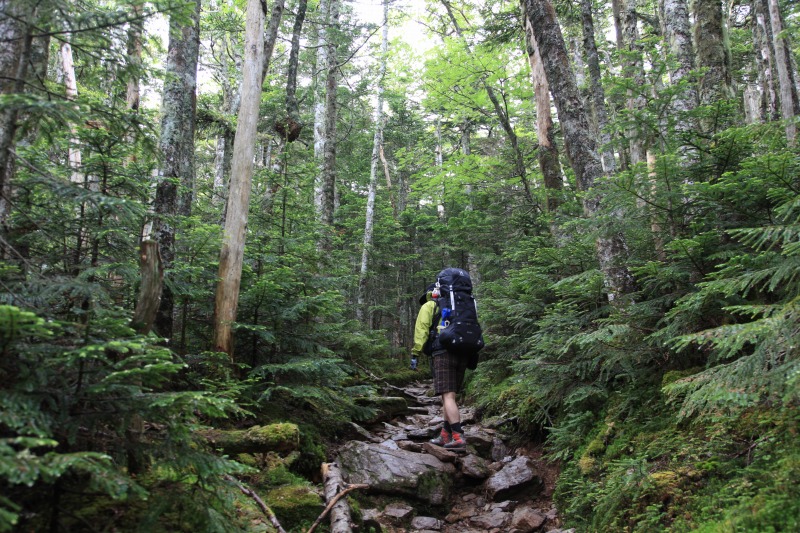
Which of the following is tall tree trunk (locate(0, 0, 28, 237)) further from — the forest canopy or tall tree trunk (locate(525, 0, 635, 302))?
tall tree trunk (locate(525, 0, 635, 302))


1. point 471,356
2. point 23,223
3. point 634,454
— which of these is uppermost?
point 23,223

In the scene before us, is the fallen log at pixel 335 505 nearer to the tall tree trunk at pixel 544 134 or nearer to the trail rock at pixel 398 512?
the trail rock at pixel 398 512

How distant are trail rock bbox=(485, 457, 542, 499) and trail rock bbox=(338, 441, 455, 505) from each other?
1.85ft

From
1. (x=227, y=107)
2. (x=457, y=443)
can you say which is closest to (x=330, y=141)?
(x=227, y=107)

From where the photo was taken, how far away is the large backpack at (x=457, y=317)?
6574mm

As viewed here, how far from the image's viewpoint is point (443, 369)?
264 inches

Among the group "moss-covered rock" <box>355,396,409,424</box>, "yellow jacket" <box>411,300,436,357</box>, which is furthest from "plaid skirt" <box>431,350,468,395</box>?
"moss-covered rock" <box>355,396,409,424</box>

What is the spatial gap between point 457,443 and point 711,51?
7.97 metres

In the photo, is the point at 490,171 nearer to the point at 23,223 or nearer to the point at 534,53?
the point at 534,53

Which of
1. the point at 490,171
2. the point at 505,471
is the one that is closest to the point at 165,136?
the point at 505,471

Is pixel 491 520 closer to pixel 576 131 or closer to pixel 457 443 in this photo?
pixel 457 443

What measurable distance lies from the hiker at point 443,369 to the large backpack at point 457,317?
0.45 feet

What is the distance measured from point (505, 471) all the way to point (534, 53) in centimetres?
984

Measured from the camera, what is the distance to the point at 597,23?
26062 millimetres
